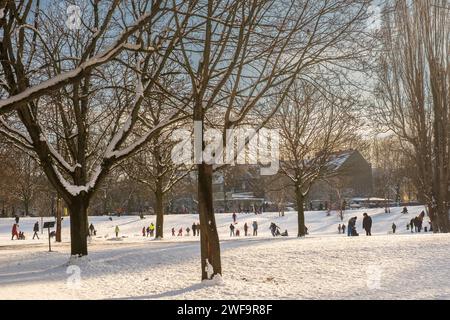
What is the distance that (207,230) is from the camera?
10.3 m

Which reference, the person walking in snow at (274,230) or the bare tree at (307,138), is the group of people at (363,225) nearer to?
the bare tree at (307,138)

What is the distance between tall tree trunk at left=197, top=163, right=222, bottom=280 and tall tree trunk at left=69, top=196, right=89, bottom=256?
517 centimetres

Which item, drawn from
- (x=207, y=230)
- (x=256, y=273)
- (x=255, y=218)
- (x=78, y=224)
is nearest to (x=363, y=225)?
(x=256, y=273)

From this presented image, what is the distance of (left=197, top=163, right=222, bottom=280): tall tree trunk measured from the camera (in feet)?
33.8

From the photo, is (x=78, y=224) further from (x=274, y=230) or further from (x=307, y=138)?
(x=274, y=230)

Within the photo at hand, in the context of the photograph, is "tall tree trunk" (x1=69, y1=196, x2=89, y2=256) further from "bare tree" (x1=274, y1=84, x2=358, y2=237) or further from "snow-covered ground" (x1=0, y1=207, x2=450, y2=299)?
"bare tree" (x1=274, y1=84, x2=358, y2=237)

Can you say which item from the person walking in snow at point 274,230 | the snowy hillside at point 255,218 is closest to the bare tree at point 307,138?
the person walking in snow at point 274,230

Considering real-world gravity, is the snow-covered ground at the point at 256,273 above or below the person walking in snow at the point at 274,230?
above

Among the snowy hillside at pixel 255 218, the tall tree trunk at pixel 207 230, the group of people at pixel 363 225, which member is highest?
the tall tree trunk at pixel 207 230

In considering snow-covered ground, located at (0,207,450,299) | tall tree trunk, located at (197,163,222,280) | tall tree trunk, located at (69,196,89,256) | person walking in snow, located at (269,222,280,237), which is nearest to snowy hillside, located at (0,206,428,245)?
person walking in snow, located at (269,222,280,237)

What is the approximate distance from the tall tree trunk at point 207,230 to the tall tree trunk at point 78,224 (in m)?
5.17

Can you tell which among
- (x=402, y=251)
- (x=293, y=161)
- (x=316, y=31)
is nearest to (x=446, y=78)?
(x=293, y=161)

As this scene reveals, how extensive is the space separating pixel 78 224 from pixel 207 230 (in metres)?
5.44

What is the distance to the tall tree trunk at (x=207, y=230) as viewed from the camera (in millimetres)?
10289
